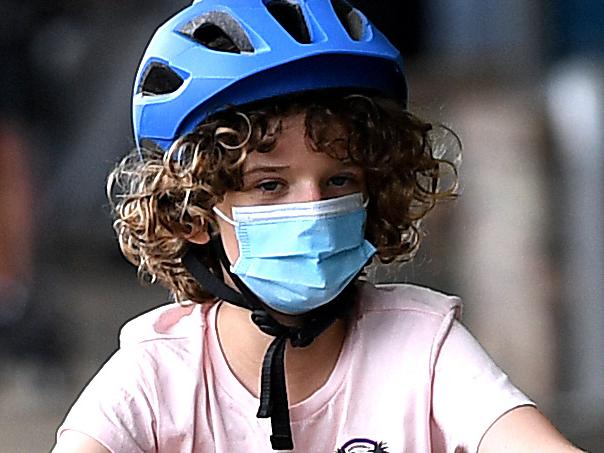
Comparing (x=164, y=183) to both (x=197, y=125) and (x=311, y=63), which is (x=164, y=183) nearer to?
(x=197, y=125)

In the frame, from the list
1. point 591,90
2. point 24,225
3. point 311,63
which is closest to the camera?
point 311,63

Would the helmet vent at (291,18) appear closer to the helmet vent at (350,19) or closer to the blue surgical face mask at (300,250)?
the helmet vent at (350,19)

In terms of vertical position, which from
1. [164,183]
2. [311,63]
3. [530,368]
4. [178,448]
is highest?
[311,63]

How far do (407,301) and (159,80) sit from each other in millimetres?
477

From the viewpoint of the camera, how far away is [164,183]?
200 centimetres

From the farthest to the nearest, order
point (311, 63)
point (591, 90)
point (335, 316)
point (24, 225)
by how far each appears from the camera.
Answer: point (24, 225), point (591, 90), point (335, 316), point (311, 63)

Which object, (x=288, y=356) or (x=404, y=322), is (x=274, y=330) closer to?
(x=288, y=356)

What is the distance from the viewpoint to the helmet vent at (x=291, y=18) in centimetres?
193

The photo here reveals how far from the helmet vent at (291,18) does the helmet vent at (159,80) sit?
0.16 meters

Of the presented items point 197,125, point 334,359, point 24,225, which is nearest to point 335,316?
point 334,359

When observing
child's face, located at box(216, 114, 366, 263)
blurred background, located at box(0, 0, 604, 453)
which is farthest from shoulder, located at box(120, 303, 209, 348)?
blurred background, located at box(0, 0, 604, 453)

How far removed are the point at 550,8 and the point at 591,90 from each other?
11.8 inches

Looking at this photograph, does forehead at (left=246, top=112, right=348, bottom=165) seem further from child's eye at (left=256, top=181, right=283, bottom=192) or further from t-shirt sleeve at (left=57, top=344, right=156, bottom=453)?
t-shirt sleeve at (left=57, top=344, right=156, bottom=453)

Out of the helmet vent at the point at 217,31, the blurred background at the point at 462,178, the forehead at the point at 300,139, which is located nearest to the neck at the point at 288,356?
the forehead at the point at 300,139
